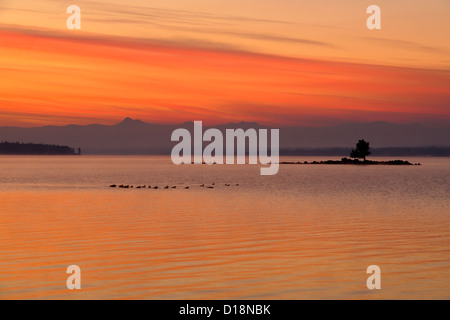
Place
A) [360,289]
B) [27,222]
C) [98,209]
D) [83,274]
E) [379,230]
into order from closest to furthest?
Result: [360,289] < [83,274] < [379,230] < [27,222] < [98,209]

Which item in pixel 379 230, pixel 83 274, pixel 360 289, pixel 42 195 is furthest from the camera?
pixel 42 195

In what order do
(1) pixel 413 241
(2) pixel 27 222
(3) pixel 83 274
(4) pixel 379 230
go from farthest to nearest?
(2) pixel 27 222
(4) pixel 379 230
(1) pixel 413 241
(3) pixel 83 274

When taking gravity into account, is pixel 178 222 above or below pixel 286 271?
above

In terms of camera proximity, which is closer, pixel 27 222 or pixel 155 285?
pixel 155 285

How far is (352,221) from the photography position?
38.2m

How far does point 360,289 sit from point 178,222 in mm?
18810

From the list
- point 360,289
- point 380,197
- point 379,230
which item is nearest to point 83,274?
point 360,289

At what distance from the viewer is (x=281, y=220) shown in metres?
38.2

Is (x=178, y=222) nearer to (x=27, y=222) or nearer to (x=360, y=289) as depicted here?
(x=27, y=222)

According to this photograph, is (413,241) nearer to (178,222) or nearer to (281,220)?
(281,220)

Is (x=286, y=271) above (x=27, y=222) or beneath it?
beneath

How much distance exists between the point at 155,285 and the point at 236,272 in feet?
10.6
